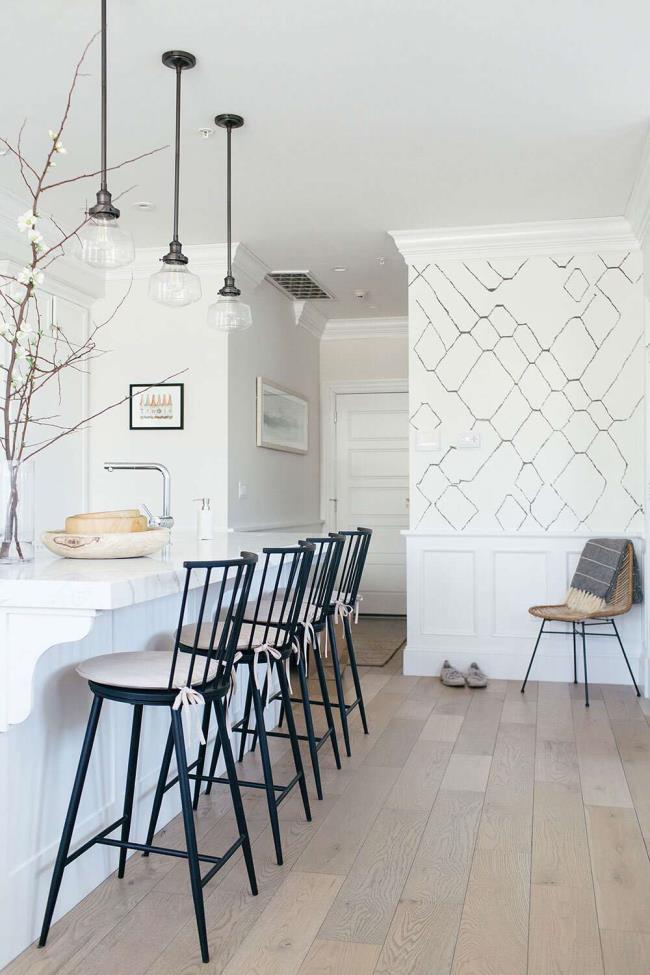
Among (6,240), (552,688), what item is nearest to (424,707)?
(552,688)

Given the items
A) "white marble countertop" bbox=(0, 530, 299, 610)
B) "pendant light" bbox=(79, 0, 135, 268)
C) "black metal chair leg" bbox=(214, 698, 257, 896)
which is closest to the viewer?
"white marble countertop" bbox=(0, 530, 299, 610)

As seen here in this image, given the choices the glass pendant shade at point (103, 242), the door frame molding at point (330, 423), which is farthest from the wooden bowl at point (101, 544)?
the door frame molding at point (330, 423)

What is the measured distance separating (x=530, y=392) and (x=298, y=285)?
2011 mm

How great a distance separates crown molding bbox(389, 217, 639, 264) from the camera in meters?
4.91

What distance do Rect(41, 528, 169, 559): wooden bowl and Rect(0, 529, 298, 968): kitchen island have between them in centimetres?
3

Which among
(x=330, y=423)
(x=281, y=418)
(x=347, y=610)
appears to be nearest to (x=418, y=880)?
(x=347, y=610)

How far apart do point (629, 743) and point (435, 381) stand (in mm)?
2378

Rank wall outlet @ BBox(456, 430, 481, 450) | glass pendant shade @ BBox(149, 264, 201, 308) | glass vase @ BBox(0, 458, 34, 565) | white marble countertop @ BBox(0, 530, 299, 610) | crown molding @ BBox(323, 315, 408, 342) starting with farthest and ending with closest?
crown molding @ BBox(323, 315, 408, 342) < wall outlet @ BBox(456, 430, 481, 450) < glass pendant shade @ BBox(149, 264, 201, 308) < glass vase @ BBox(0, 458, 34, 565) < white marble countertop @ BBox(0, 530, 299, 610)

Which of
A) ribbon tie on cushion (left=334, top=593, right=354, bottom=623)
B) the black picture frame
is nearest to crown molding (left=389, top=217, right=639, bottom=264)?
the black picture frame

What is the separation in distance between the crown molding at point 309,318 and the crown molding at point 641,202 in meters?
2.72

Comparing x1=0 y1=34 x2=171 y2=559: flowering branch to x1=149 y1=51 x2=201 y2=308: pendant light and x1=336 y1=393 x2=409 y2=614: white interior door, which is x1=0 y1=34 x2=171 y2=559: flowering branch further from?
x1=336 y1=393 x2=409 y2=614: white interior door

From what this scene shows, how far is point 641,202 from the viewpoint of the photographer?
14.3 feet

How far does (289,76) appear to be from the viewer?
324cm

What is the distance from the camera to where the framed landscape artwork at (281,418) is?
5918 mm
